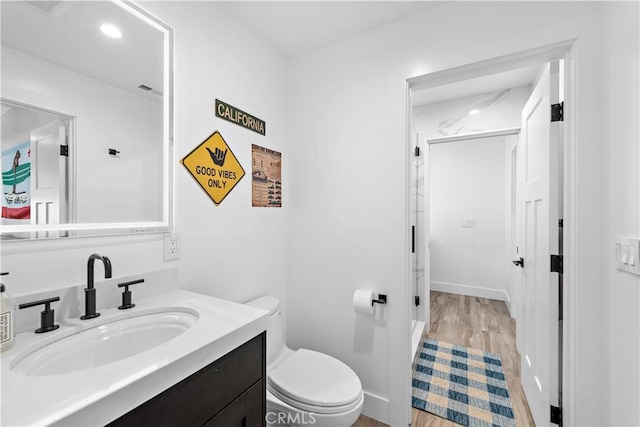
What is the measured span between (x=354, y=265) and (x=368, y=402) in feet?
2.72

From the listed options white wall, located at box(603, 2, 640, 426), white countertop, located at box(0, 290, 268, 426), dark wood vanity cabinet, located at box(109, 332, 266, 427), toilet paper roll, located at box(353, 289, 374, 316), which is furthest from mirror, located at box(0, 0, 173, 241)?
white wall, located at box(603, 2, 640, 426)

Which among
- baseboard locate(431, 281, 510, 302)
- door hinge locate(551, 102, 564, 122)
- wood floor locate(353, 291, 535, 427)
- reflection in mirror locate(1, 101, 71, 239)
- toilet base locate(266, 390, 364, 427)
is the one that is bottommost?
wood floor locate(353, 291, 535, 427)

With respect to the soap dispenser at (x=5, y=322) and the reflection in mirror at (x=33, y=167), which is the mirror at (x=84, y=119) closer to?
the reflection in mirror at (x=33, y=167)

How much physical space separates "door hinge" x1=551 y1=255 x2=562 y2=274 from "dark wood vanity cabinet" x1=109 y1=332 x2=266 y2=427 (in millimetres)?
1399

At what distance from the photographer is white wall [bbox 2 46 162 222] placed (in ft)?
2.88

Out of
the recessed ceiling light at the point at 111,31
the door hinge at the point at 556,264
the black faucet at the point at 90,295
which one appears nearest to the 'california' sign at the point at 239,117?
the recessed ceiling light at the point at 111,31

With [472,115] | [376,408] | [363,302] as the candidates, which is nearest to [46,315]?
[363,302]

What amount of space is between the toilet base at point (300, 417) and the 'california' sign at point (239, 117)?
144 centimetres

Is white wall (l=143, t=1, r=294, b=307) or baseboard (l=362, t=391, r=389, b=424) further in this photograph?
baseboard (l=362, t=391, r=389, b=424)

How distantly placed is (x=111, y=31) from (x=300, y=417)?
1.79 m

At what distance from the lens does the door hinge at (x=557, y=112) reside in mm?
1327

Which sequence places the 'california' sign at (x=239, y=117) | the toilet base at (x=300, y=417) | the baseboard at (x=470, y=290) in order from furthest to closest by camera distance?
the baseboard at (x=470, y=290) → the 'california' sign at (x=239, y=117) → the toilet base at (x=300, y=417)

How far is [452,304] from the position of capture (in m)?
3.68

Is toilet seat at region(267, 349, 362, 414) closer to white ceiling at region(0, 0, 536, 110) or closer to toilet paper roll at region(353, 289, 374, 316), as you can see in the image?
toilet paper roll at region(353, 289, 374, 316)
